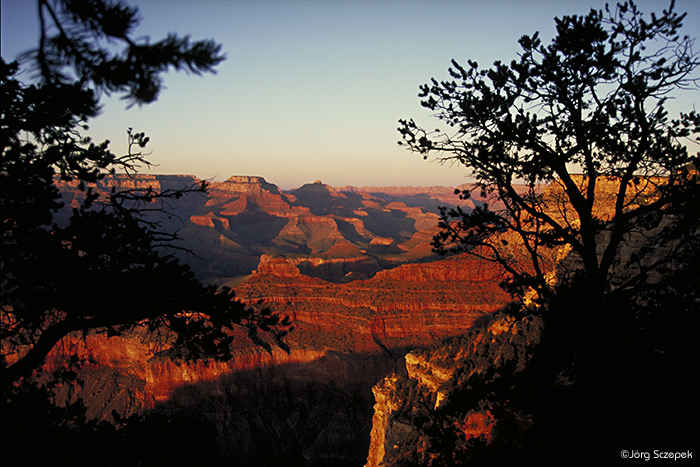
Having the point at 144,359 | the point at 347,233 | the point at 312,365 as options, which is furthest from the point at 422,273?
the point at 347,233

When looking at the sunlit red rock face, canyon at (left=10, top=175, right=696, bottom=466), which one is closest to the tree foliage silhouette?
canyon at (left=10, top=175, right=696, bottom=466)

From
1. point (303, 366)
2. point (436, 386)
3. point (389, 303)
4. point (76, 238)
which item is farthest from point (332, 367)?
point (76, 238)

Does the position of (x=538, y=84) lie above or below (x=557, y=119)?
above

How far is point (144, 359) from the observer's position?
31.0 metres

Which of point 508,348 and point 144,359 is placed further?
point 144,359

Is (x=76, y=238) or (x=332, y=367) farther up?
(x=76, y=238)

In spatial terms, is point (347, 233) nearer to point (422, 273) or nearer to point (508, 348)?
point (422, 273)

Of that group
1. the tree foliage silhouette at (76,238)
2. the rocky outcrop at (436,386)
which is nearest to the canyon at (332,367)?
the rocky outcrop at (436,386)

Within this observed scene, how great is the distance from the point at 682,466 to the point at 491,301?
29.5 metres

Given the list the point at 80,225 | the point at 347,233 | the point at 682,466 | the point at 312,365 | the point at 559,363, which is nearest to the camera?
the point at 682,466

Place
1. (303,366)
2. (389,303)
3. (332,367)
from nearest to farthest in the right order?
(332,367), (303,366), (389,303)

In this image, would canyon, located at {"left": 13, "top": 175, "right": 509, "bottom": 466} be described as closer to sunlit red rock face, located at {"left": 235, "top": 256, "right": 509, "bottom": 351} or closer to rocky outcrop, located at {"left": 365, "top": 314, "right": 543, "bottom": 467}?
sunlit red rock face, located at {"left": 235, "top": 256, "right": 509, "bottom": 351}

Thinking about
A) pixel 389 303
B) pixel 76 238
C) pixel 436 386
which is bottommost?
pixel 389 303

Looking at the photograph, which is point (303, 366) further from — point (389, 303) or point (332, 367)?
point (389, 303)
